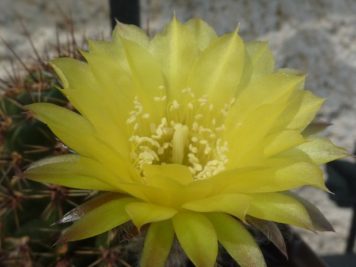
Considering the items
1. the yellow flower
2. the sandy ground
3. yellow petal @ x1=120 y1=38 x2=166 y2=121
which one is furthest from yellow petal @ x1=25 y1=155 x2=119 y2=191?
the sandy ground

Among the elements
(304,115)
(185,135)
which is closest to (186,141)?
(185,135)

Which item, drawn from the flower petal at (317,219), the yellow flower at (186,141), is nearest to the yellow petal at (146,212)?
the yellow flower at (186,141)

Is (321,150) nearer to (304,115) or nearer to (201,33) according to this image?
(304,115)

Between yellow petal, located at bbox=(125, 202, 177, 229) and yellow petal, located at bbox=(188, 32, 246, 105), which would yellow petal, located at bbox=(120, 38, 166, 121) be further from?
yellow petal, located at bbox=(125, 202, 177, 229)

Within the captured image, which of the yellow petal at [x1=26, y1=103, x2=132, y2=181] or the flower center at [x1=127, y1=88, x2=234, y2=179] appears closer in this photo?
the yellow petal at [x1=26, y1=103, x2=132, y2=181]

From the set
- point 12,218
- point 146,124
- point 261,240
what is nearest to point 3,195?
point 12,218

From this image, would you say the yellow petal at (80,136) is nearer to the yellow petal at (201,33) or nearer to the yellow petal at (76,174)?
the yellow petal at (76,174)
